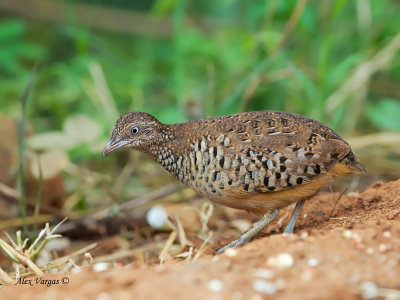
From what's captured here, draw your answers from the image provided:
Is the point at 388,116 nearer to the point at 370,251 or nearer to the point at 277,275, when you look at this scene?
the point at 370,251

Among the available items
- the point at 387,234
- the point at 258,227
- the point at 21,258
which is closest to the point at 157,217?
the point at 258,227

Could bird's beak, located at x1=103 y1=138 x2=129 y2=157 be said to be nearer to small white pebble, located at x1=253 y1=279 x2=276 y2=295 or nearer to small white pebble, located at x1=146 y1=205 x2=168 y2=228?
small white pebble, located at x1=146 y1=205 x2=168 y2=228

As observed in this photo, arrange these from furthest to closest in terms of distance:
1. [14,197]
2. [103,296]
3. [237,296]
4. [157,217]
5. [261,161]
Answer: [14,197]
[157,217]
[261,161]
[103,296]
[237,296]

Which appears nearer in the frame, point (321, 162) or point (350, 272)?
point (350, 272)

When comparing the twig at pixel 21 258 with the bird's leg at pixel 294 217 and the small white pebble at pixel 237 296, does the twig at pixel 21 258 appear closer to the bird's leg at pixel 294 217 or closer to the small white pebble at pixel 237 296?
the bird's leg at pixel 294 217

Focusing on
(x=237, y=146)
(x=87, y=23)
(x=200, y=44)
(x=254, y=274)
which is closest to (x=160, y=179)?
(x=200, y=44)

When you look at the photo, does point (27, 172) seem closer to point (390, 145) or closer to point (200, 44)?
point (200, 44)
